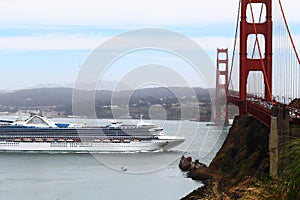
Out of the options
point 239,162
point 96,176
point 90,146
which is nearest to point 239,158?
point 239,162

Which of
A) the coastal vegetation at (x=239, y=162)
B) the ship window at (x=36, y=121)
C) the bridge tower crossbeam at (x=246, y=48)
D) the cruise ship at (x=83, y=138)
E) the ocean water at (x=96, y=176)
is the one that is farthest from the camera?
the ship window at (x=36, y=121)

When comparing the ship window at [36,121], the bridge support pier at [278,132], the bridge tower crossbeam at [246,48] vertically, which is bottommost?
the ship window at [36,121]

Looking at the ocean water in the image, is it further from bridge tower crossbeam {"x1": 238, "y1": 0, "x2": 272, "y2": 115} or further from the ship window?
the ship window

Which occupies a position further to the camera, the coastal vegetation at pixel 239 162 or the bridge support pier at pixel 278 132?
the coastal vegetation at pixel 239 162

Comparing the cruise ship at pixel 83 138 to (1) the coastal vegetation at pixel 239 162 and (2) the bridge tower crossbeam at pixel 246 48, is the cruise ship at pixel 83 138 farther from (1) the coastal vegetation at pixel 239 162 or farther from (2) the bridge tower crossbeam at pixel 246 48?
(2) the bridge tower crossbeam at pixel 246 48

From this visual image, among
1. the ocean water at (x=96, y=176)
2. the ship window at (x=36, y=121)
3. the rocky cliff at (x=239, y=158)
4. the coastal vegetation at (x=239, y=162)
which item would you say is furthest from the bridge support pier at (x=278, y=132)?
the ship window at (x=36, y=121)

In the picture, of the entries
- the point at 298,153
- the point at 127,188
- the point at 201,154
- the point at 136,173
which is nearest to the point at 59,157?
the point at 201,154

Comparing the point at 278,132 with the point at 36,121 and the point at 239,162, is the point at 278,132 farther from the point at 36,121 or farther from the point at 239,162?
the point at 36,121
